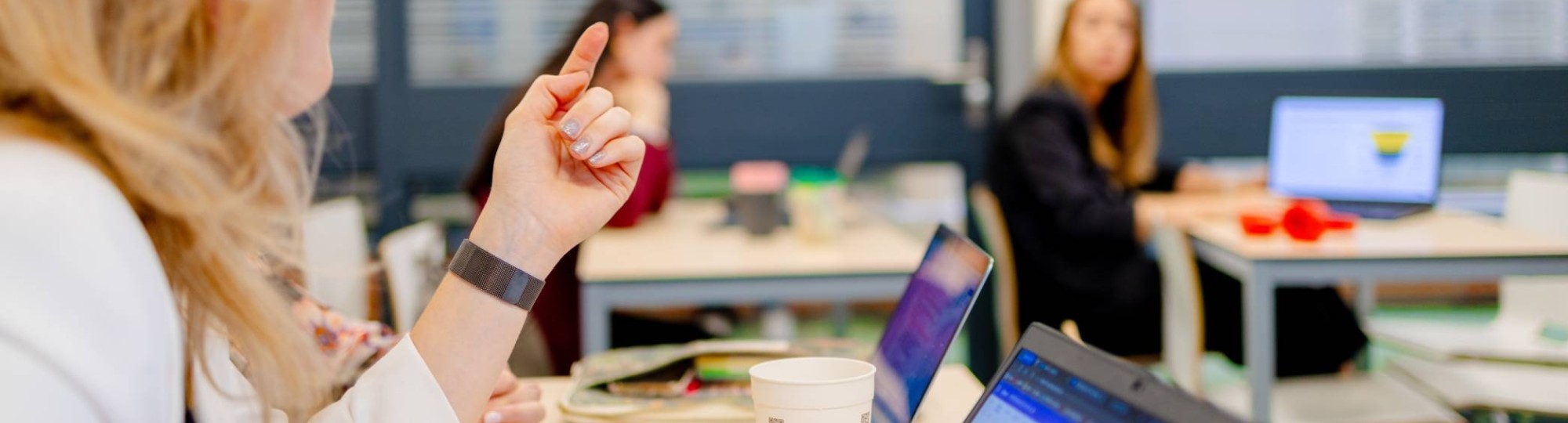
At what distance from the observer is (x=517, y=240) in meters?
0.98

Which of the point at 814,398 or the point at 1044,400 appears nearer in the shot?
the point at 1044,400

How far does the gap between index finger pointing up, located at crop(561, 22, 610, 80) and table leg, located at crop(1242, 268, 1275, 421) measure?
195cm

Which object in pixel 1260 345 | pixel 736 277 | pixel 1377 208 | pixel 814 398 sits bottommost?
pixel 1260 345

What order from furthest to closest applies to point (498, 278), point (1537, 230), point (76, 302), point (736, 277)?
1. point (1537, 230)
2. point (736, 277)
3. point (498, 278)
4. point (76, 302)

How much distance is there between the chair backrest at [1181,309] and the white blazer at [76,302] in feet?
7.75

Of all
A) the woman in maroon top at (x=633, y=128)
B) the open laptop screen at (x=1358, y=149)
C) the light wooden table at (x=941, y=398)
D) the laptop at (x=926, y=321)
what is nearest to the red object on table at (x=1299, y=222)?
the open laptop screen at (x=1358, y=149)

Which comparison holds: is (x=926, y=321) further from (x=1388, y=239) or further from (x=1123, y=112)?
(x=1123, y=112)

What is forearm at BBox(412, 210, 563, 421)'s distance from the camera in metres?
0.98

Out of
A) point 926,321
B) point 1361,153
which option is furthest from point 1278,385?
point 926,321

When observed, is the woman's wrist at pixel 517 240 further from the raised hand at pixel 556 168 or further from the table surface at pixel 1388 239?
the table surface at pixel 1388 239

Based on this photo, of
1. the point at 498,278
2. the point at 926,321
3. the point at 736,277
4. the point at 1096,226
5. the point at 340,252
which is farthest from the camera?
the point at 1096,226

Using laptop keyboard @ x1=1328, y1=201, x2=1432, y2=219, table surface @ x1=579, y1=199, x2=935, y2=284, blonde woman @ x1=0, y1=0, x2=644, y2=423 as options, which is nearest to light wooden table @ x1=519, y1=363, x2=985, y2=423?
blonde woman @ x1=0, y1=0, x2=644, y2=423

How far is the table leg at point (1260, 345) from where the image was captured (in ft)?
8.59

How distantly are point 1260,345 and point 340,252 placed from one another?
200 centimetres
